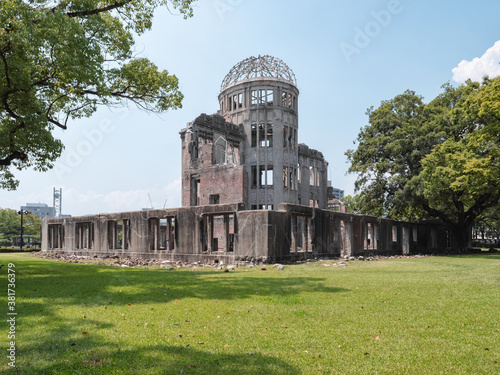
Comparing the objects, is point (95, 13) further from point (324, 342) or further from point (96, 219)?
point (96, 219)

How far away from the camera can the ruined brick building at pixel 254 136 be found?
3325 cm

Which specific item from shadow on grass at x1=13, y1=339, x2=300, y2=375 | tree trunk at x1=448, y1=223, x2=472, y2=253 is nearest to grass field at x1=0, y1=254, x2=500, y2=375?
shadow on grass at x1=13, y1=339, x2=300, y2=375

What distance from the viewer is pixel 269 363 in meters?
3.83

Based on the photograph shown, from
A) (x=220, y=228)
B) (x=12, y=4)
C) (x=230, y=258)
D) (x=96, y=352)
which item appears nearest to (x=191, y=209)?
(x=230, y=258)

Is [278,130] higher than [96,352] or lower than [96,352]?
higher

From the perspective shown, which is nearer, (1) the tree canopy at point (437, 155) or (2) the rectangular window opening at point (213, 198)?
(1) the tree canopy at point (437, 155)

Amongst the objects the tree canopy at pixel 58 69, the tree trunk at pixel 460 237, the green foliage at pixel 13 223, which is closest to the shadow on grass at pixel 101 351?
the tree canopy at pixel 58 69

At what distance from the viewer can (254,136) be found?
120 feet

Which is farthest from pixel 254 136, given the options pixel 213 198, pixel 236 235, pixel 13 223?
pixel 13 223

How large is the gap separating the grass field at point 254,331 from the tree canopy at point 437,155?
1964 centimetres

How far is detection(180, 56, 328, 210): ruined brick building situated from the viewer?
33.2m

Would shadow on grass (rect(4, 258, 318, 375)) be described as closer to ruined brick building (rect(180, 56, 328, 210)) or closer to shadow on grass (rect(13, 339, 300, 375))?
shadow on grass (rect(13, 339, 300, 375))

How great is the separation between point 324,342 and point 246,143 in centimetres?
3236

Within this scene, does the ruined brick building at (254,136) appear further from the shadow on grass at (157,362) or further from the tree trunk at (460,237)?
the shadow on grass at (157,362)
